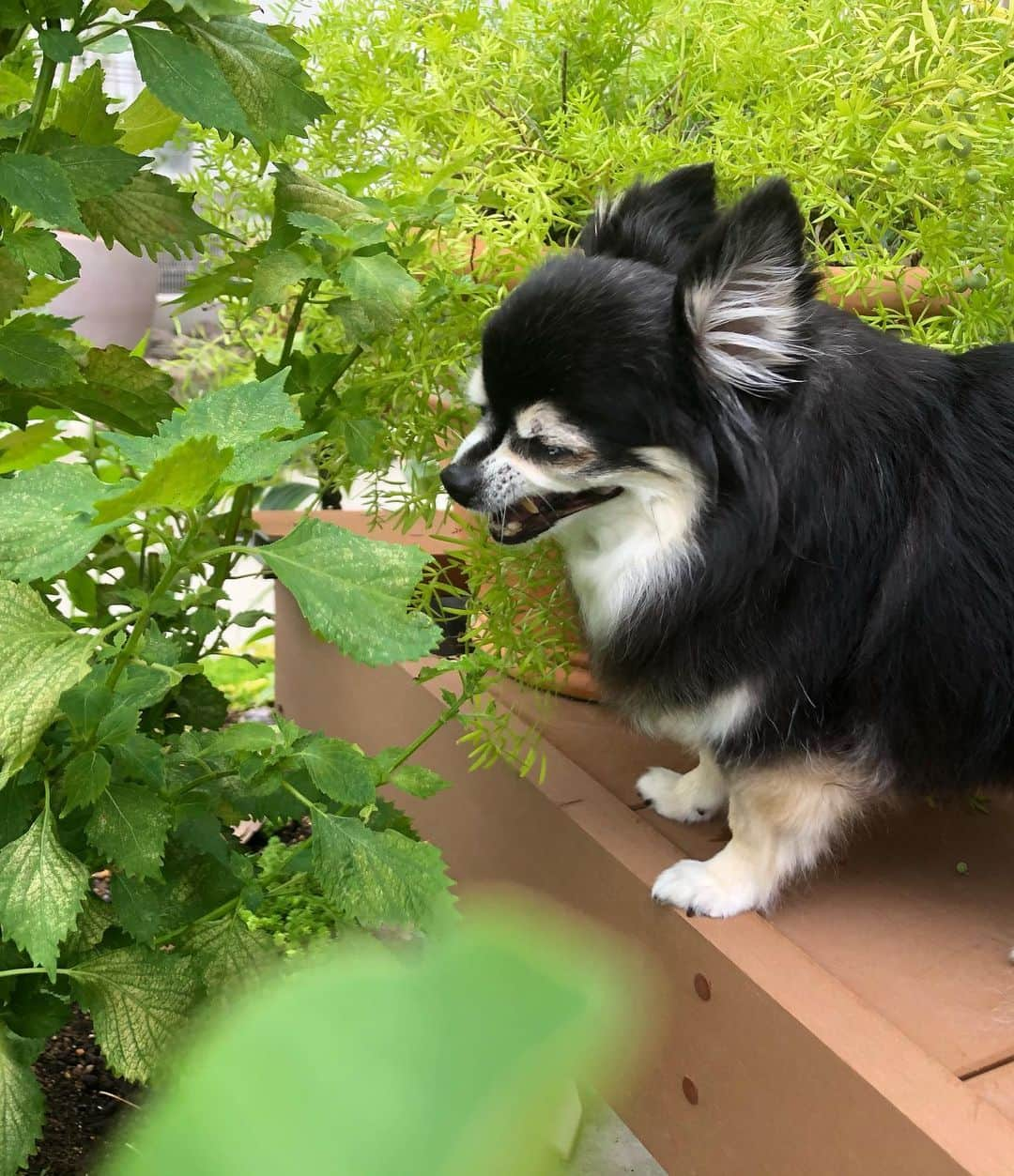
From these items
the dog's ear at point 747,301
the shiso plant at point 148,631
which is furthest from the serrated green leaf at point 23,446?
the dog's ear at point 747,301

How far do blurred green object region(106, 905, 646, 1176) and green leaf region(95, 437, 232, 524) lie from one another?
0.41 metres

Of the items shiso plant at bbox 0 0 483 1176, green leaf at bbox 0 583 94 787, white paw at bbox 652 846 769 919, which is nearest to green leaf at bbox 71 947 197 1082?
shiso plant at bbox 0 0 483 1176

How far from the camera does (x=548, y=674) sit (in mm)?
1218

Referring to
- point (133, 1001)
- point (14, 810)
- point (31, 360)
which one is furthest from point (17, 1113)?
point (31, 360)

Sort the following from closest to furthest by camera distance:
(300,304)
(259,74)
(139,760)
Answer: (139,760) → (259,74) → (300,304)

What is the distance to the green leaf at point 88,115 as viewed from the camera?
93 cm

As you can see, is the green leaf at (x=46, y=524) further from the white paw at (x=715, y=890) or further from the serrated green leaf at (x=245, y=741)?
the white paw at (x=715, y=890)

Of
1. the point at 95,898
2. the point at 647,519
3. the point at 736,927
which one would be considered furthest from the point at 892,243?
the point at 95,898

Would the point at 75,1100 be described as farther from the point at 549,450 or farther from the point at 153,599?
the point at 549,450

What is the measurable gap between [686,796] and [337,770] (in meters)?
0.55

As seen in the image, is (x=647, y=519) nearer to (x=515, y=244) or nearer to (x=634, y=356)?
(x=634, y=356)

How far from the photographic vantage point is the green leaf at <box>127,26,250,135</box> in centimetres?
78

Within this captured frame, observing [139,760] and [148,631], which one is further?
[148,631]

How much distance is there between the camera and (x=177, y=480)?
0.55 meters
